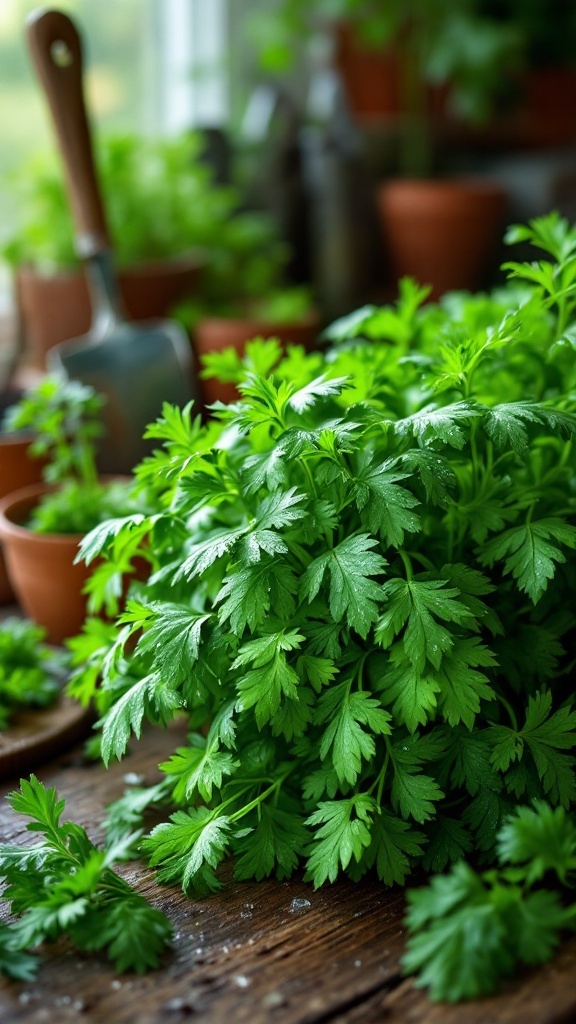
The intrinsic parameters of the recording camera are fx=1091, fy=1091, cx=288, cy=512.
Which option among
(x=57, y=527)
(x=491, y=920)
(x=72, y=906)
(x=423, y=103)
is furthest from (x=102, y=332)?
(x=423, y=103)

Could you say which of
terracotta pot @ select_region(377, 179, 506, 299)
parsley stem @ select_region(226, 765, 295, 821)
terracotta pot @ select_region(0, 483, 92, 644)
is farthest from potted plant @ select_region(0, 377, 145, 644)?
terracotta pot @ select_region(377, 179, 506, 299)

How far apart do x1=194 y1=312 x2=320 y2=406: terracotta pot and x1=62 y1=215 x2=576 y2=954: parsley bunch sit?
29.1 inches

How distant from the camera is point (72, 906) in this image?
716 mm

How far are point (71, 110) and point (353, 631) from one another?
0.91 meters

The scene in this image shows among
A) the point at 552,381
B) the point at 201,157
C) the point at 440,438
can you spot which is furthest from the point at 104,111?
the point at 440,438

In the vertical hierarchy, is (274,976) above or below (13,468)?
below

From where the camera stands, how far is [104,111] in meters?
2.12

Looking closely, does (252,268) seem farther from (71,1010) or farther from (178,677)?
(71,1010)

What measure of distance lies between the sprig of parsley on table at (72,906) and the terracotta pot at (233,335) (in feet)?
2.95

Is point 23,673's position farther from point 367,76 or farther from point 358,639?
point 367,76

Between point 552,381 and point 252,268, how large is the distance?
95cm

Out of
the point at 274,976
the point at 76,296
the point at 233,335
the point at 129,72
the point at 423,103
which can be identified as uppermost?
the point at 129,72

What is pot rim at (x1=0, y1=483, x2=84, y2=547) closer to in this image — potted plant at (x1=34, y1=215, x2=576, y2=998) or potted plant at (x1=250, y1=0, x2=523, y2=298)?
potted plant at (x1=34, y1=215, x2=576, y2=998)

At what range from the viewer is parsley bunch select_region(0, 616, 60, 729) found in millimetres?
1057
